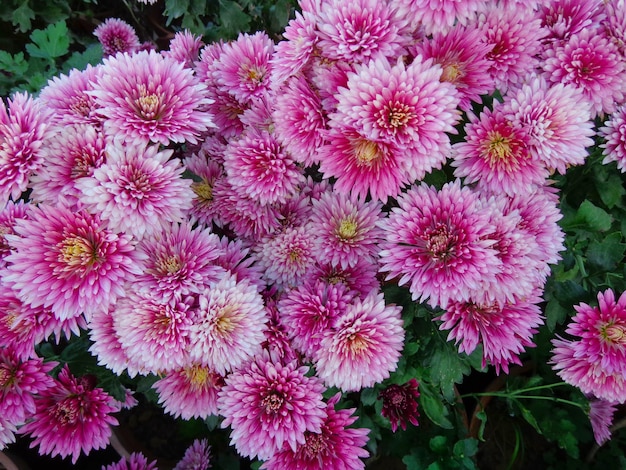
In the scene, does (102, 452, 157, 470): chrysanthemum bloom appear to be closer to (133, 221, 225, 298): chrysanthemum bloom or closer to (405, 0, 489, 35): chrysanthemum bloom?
(133, 221, 225, 298): chrysanthemum bloom

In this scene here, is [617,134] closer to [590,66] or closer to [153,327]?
[590,66]

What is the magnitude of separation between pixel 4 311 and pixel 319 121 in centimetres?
58

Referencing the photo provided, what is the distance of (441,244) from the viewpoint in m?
0.75

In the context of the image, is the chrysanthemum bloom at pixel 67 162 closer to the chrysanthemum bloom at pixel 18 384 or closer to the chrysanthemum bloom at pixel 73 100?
the chrysanthemum bloom at pixel 73 100

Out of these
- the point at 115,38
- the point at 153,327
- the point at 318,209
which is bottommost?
the point at 153,327

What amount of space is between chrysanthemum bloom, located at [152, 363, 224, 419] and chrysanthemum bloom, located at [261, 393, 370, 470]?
0.45 ft

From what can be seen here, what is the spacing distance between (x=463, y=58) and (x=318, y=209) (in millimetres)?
333

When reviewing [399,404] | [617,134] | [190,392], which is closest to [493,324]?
[399,404]

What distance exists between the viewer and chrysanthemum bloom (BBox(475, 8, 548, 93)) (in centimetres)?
78

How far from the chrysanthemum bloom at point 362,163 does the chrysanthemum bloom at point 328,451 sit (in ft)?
1.16

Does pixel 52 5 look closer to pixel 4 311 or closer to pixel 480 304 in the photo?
pixel 4 311

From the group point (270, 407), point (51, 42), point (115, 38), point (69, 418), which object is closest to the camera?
point (270, 407)

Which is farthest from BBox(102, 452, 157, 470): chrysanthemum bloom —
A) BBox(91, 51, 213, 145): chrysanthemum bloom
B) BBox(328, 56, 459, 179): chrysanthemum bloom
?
BBox(328, 56, 459, 179): chrysanthemum bloom

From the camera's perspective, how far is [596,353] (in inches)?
32.9
